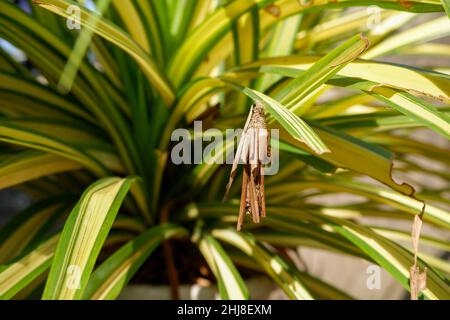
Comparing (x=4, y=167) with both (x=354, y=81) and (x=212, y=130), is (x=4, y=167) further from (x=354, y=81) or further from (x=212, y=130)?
(x=354, y=81)

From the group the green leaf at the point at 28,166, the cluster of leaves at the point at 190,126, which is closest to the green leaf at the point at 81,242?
the cluster of leaves at the point at 190,126

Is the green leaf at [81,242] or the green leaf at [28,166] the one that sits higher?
the green leaf at [28,166]

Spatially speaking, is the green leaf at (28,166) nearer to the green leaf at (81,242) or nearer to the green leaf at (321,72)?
the green leaf at (81,242)

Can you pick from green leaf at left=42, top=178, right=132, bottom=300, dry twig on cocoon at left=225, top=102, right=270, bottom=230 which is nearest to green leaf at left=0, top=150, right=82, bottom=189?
green leaf at left=42, top=178, right=132, bottom=300

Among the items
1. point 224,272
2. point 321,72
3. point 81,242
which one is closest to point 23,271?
point 81,242
